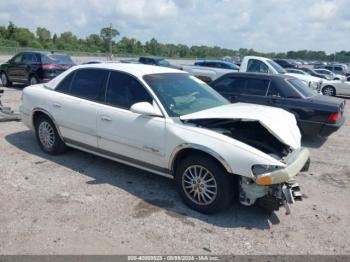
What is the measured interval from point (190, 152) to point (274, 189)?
104 cm

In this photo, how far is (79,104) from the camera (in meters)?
4.80

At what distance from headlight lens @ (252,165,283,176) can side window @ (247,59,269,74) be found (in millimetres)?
10605

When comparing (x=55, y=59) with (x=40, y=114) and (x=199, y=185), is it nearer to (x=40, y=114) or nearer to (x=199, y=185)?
(x=40, y=114)

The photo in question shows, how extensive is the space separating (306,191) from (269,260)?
1866 mm

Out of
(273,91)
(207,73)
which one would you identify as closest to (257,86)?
(273,91)

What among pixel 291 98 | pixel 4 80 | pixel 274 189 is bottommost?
pixel 4 80

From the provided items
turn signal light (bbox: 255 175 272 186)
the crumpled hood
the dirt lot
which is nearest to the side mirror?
the crumpled hood

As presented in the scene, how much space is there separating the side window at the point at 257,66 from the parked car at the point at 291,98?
5.65 metres

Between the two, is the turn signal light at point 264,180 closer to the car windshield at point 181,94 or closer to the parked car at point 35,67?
the car windshield at point 181,94

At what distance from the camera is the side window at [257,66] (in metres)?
13.3

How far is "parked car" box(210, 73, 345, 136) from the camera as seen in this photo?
673 cm

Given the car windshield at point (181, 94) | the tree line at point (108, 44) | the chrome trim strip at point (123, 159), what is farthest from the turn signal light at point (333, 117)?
the tree line at point (108, 44)

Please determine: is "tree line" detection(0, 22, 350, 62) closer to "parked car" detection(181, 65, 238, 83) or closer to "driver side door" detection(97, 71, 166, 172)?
"parked car" detection(181, 65, 238, 83)

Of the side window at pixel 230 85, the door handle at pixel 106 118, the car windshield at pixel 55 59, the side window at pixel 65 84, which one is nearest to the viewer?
the door handle at pixel 106 118
